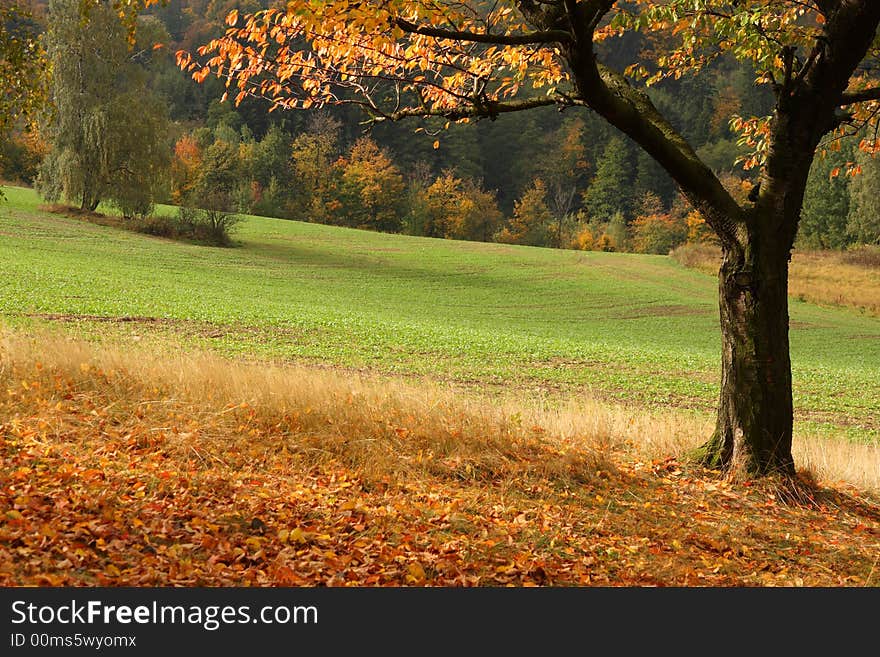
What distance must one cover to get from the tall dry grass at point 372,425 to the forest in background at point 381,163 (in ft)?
127

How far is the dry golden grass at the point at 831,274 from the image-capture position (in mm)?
42188

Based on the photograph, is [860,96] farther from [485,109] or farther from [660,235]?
[660,235]

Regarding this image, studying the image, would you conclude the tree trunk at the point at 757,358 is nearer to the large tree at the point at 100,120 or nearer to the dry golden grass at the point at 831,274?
the dry golden grass at the point at 831,274

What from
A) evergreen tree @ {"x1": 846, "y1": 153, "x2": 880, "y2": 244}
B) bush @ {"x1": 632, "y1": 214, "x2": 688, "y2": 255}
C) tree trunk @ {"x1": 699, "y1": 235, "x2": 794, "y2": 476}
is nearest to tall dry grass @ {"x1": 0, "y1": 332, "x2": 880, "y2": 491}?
tree trunk @ {"x1": 699, "y1": 235, "x2": 794, "y2": 476}

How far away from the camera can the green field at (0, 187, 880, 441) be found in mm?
18562

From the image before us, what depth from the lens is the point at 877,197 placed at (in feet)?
202

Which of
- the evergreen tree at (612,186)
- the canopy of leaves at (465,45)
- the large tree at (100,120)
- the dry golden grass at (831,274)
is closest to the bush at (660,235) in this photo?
the evergreen tree at (612,186)

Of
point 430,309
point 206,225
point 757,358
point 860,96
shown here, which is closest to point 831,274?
point 430,309

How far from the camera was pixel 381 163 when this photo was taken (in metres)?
74.2

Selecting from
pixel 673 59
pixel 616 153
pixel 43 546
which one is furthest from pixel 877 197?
pixel 43 546

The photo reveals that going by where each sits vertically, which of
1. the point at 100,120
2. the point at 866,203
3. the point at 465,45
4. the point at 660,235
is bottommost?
the point at 465,45

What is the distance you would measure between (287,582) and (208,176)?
221 ft

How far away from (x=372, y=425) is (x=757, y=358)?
3.95 metres

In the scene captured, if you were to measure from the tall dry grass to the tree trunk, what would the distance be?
0.94 m
